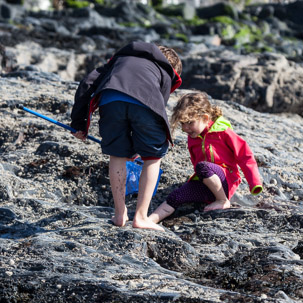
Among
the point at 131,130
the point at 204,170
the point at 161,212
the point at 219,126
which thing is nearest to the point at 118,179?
the point at 131,130

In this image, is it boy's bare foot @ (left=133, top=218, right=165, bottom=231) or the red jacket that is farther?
the red jacket

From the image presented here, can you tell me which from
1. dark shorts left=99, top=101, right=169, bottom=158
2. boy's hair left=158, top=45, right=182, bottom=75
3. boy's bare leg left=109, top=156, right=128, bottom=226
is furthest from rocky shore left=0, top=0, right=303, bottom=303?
boy's hair left=158, top=45, right=182, bottom=75

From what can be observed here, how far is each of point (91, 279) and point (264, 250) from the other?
1.02 metres

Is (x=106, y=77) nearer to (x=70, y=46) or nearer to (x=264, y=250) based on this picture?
(x=264, y=250)

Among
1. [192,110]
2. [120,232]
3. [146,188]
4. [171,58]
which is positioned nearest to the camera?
[120,232]

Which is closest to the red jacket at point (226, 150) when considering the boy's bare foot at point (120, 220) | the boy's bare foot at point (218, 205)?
the boy's bare foot at point (218, 205)

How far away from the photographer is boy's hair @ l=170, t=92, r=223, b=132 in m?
3.85

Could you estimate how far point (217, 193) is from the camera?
386cm

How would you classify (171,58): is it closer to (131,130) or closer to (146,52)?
(146,52)

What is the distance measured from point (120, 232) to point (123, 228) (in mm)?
120

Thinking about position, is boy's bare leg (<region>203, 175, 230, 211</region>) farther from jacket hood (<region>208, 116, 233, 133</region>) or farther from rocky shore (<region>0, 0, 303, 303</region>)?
jacket hood (<region>208, 116, 233, 133</region>)

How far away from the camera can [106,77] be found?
3.33m

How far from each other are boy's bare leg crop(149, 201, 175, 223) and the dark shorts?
55 centimetres

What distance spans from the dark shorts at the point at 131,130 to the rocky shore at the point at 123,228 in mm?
485
